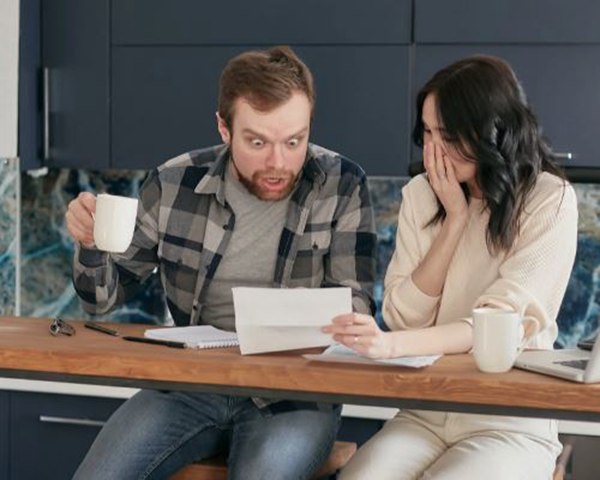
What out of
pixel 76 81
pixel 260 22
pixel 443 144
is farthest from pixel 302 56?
pixel 443 144

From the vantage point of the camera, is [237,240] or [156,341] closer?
[156,341]

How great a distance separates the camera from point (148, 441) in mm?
2725

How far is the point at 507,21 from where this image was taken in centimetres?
371

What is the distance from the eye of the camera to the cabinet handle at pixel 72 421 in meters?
3.70

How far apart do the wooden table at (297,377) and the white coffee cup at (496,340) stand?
0.08ft

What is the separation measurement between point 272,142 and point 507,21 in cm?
110

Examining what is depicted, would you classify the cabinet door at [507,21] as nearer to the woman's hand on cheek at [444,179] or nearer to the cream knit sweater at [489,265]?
the cream knit sweater at [489,265]

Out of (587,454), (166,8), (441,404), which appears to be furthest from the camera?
(166,8)

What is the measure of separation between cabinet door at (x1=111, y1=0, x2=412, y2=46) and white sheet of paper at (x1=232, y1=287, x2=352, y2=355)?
60.4 inches

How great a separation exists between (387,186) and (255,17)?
0.73 metres

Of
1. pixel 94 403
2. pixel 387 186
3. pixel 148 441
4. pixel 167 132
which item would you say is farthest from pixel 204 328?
pixel 387 186

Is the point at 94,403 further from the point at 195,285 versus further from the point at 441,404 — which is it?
the point at 441,404

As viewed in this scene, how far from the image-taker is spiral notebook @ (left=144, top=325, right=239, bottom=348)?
2.57 meters

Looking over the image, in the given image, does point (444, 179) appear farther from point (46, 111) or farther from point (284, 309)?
point (46, 111)
